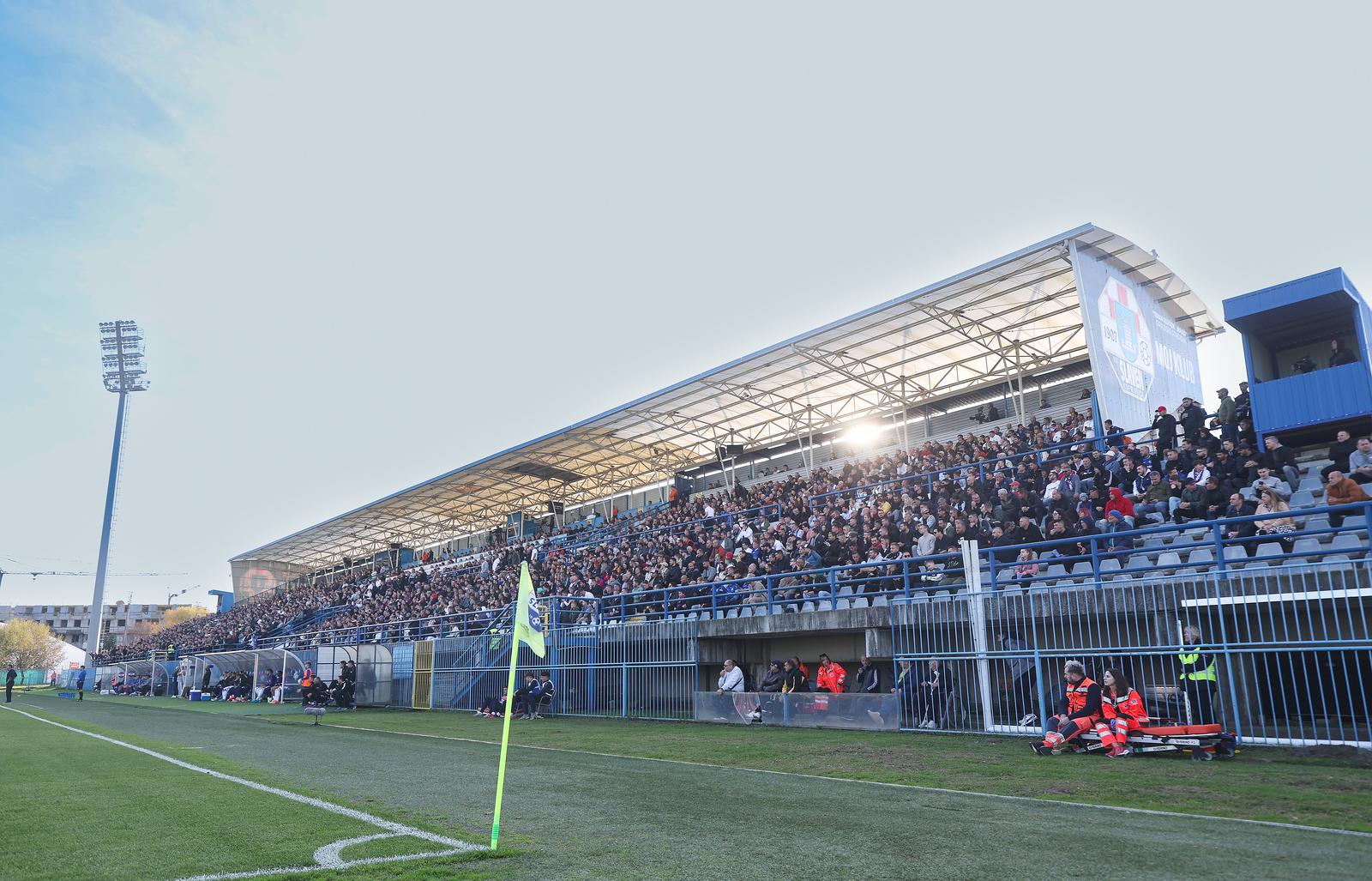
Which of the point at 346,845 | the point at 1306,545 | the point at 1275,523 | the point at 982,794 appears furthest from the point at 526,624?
the point at 1306,545

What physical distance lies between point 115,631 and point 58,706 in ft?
436

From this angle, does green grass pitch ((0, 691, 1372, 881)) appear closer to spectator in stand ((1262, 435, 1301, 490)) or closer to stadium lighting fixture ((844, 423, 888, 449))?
spectator in stand ((1262, 435, 1301, 490))

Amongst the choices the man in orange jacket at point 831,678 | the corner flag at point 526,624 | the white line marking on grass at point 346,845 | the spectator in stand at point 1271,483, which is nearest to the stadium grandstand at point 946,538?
the spectator in stand at point 1271,483

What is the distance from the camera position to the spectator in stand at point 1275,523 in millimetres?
11211

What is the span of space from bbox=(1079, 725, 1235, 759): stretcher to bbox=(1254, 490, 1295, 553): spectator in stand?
111 inches

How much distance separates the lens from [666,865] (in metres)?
5.12

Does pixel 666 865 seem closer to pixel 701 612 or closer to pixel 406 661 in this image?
pixel 701 612

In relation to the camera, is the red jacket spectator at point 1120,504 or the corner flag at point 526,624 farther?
the red jacket spectator at point 1120,504

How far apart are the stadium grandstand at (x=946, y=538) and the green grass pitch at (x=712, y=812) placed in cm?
173

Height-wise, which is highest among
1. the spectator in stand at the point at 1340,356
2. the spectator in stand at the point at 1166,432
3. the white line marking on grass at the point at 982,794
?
Answer: the spectator in stand at the point at 1340,356

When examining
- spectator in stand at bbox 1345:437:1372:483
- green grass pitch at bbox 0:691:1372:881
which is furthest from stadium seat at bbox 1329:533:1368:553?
green grass pitch at bbox 0:691:1372:881

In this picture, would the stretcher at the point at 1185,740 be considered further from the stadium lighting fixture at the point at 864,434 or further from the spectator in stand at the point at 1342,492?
the stadium lighting fixture at the point at 864,434

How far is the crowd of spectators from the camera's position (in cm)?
1414

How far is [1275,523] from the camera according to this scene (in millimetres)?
11805
